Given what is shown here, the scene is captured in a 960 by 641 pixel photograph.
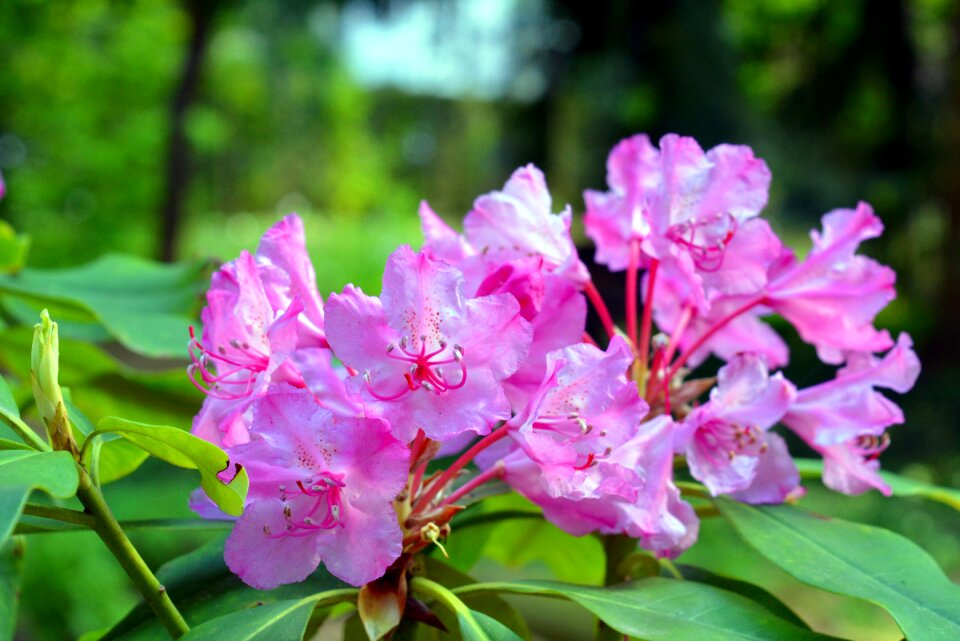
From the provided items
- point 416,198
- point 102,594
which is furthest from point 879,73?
point 416,198

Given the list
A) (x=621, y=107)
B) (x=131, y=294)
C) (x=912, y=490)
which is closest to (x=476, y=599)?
(x=912, y=490)

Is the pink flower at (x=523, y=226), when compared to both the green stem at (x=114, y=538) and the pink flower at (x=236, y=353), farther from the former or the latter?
the green stem at (x=114, y=538)

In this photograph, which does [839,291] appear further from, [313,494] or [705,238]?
[313,494]

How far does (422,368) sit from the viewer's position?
0.45 m

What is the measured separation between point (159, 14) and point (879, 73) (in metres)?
5.07

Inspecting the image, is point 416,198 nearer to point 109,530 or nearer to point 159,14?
point 159,14

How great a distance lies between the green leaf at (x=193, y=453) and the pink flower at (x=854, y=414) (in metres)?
0.32

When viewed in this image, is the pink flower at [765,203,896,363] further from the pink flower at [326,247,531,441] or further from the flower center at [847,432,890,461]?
the pink flower at [326,247,531,441]

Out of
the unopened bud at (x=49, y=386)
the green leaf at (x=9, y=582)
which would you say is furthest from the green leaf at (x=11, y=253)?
the unopened bud at (x=49, y=386)

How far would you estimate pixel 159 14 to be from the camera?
760cm

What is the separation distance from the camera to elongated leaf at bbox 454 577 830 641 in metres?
0.46

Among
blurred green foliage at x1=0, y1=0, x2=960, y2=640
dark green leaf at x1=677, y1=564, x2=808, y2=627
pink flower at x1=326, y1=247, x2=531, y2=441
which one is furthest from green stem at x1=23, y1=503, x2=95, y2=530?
blurred green foliage at x1=0, y1=0, x2=960, y2=640

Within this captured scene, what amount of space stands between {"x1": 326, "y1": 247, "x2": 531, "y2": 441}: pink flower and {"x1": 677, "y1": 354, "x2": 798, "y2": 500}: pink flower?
15cm

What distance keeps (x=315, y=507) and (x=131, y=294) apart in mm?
610
